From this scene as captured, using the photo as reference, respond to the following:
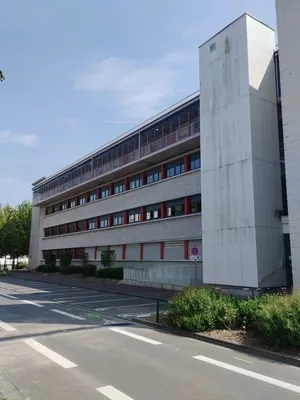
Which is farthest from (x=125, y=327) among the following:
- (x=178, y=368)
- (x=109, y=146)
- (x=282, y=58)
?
(x=109, y=146)

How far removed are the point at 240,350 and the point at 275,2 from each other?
61.6 feet

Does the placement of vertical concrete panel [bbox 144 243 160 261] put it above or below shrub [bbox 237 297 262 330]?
above

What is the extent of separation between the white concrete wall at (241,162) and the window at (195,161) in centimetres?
483

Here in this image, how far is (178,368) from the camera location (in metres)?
7.19

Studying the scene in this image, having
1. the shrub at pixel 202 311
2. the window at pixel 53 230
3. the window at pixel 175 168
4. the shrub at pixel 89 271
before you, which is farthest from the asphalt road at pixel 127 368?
the window at pixel 53 230

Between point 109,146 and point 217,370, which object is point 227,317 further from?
point 109,146

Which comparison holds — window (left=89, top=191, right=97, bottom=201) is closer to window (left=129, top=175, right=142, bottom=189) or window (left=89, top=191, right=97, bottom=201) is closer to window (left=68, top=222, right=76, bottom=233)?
window (left=68, top=222, right=76, bottom=233)

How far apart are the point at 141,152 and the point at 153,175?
2.38 m

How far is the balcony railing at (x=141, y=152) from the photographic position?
29083 mm

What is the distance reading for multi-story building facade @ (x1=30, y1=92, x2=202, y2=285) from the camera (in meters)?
29.2


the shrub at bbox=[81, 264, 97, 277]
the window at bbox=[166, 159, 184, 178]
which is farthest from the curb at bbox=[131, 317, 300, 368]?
the shrub at bbox=[81, 264, 97, 277]

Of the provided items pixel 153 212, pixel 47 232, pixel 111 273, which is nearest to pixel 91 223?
pixel 111 273

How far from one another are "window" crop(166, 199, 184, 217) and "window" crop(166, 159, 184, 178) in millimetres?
2397

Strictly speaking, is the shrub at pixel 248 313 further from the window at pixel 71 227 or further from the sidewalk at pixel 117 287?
the window at pixel 71 227
